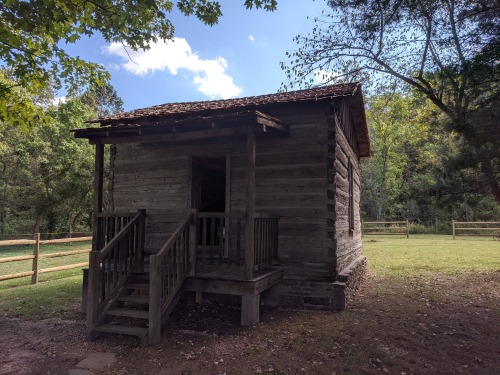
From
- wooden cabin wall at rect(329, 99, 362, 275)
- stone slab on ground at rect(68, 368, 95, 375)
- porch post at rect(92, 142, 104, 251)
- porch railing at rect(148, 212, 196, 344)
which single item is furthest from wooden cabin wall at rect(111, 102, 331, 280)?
stone slab on ground at rect(68, 368, 95, 375)

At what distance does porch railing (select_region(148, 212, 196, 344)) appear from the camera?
513 centimetres

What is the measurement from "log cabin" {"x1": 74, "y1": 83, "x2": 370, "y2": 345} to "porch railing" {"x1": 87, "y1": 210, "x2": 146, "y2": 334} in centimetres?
2

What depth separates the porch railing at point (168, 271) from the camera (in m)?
5.13

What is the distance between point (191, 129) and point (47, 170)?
72.8 feet

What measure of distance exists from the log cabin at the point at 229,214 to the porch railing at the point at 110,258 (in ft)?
0.07

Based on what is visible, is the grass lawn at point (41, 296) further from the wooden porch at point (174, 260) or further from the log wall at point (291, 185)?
the log wall at point (291, 185)

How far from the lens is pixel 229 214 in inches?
232

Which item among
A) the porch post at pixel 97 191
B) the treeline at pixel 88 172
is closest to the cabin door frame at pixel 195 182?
the porch post at pixel 97 191

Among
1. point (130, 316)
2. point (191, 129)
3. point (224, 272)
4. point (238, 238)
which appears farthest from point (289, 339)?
point (191, 129)

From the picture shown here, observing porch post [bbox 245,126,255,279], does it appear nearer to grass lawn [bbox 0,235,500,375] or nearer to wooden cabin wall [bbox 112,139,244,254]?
grass lawn [bbox 0,235,500,375]

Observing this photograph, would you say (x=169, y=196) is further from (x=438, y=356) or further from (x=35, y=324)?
(x=438, y=356)

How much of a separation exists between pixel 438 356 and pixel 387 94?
13.3 meters

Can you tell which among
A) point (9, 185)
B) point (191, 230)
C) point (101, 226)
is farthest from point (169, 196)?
point (9, 185)

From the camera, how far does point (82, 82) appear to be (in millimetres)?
7477
